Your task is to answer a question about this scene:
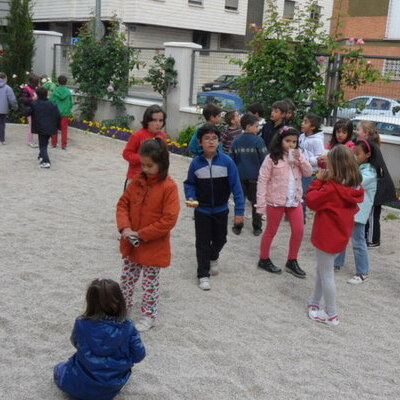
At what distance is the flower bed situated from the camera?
12.1m

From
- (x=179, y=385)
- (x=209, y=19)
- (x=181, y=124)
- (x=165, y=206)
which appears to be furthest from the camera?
(x=209, y=19)

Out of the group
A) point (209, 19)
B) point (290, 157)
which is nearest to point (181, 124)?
point (290, 157)

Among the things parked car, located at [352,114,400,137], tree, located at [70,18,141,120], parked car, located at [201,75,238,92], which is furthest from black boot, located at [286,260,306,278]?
tree, located at [70,18,141,120]

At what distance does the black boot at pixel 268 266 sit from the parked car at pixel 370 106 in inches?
197

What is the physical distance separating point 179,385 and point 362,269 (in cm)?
281

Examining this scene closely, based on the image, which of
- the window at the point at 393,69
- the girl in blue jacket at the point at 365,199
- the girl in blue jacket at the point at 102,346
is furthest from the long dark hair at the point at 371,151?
the window at the point at 393,69

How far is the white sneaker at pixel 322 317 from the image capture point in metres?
4.73

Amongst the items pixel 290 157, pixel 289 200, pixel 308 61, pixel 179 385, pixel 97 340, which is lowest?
pixel 179 385

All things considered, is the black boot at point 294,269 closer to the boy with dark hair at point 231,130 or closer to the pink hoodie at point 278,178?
the pink hoodie at point 278,178

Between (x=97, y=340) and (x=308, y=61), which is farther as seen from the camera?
(x=308, y=61)

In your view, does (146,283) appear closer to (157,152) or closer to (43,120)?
(157,152)

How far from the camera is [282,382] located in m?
3.79

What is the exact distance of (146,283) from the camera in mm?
4316

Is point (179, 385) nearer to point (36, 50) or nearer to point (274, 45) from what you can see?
point (274, 45)
